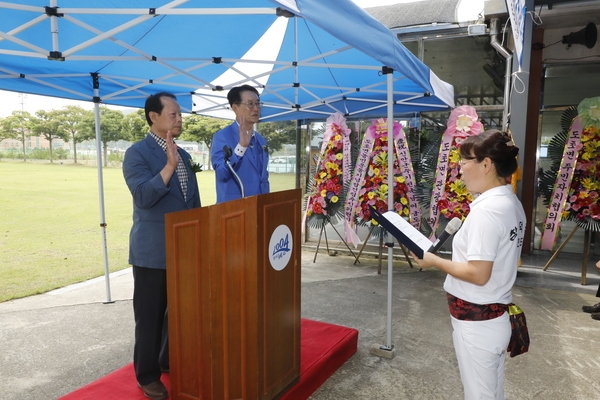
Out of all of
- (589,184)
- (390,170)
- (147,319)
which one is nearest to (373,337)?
(390,170)

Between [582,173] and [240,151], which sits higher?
[240,151]

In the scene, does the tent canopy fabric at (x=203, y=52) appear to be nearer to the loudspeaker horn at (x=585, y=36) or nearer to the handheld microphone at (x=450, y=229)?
the handheld microphone at (x=450, y=229)

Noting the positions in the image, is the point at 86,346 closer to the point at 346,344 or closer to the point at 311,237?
the point at 346,344

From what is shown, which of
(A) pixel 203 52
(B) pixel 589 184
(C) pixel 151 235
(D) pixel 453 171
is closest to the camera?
(C) pixel 151 235

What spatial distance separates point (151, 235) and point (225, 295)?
1.87 feet

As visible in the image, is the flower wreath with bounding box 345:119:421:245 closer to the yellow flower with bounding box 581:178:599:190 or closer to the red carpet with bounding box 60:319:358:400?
the yellow flower with bounding box 581:178:599:190

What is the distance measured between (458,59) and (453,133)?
1478mm

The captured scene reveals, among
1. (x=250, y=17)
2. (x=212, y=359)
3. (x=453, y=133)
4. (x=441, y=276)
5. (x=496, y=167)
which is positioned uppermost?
(x=250, y=17)

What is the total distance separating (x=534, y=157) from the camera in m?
5.88

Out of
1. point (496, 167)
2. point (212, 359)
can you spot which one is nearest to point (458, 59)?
point (496, 167)

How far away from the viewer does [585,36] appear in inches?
216

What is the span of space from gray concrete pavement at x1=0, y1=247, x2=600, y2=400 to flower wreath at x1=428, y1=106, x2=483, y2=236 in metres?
0.87

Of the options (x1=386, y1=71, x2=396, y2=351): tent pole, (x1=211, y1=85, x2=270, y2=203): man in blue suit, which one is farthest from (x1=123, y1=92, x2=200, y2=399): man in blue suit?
(x1=386, y1=71, x2=396, y2=351): tent pole

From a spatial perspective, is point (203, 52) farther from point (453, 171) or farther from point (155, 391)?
point (453, 171)
